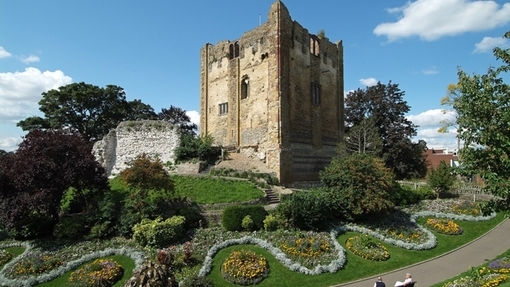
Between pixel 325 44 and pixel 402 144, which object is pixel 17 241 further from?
pixel 402 144

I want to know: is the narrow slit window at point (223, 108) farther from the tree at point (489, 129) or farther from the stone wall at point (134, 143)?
the tree at point (489, 129)

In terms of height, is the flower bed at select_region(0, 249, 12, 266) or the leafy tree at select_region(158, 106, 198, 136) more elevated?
the leafy tree at select_region(158, 106, 198, 136)

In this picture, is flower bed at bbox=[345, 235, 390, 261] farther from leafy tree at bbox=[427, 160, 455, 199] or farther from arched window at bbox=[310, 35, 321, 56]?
arched window at bbox=[310, 35, 321, 56]

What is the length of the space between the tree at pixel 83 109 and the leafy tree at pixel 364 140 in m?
29.5

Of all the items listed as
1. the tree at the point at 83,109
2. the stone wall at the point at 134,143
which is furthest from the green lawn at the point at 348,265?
the tree at the point at 83,109

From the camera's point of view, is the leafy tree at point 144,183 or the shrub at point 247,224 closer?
the shrub at point 247,224

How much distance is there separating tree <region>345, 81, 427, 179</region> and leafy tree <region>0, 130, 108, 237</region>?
1128 inches

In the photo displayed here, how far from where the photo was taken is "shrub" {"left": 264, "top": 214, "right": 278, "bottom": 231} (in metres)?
17.4

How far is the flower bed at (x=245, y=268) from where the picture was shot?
1366 centimetres

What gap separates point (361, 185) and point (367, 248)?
13.8ft

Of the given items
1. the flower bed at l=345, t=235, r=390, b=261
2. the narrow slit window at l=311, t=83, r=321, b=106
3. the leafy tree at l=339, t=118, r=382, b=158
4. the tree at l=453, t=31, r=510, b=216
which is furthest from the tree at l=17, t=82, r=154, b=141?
the tree at l=453, t=31, r=510, b=216

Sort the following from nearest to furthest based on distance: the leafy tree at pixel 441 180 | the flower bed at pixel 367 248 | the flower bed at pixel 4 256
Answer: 1. the flower bed at pixel 367 248
2. the flower bed at pixel 4 256
3. the leafy tree at pixel 441 180

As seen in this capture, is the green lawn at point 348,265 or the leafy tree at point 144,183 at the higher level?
the leafy tree at point 144,183

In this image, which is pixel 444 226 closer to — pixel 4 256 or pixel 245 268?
pixel 245 268
